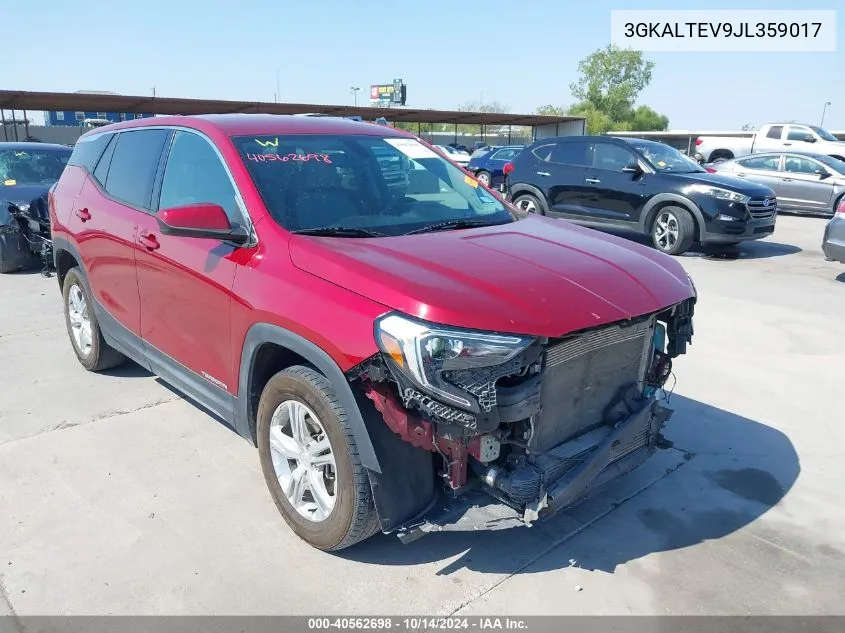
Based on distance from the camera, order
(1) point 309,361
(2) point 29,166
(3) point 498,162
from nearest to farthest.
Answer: (1) point 309,361 < (2) point 29,166 < (3) point 498,162

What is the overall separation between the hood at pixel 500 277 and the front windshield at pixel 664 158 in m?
8.12

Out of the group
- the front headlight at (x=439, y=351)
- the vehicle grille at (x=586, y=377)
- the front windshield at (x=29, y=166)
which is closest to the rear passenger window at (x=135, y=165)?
the front headlight at (x=439, y=351)

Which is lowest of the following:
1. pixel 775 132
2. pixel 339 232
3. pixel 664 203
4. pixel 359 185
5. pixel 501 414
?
pixel 501 414

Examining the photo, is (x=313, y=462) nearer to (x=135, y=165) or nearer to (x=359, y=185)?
(x=359, y=185)

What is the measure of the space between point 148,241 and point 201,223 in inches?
38.0

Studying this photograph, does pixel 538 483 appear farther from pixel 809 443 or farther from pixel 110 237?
pixel 110 237

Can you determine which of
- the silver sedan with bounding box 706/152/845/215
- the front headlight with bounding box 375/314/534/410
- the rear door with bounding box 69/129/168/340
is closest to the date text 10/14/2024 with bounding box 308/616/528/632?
the front headlight with bounding box 375/314/534/410

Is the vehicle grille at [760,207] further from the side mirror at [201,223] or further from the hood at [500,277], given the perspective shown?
the side mirror at [201,223]

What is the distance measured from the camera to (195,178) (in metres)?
3.70

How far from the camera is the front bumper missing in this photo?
2710 mm

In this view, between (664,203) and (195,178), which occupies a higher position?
(195,178)

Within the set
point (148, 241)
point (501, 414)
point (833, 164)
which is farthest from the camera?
point (833, 164)

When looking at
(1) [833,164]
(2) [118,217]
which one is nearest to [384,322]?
(2) [118,217]

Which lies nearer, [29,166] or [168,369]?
[168,369]
